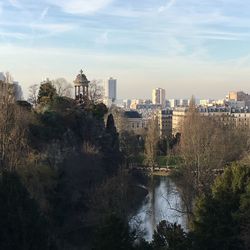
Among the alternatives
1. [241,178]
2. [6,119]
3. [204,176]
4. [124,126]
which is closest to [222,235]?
[241,178]

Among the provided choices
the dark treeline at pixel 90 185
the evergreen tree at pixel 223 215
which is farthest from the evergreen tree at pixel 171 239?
the evergreen tree at pixel 223 215

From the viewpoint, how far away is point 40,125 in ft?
94.6

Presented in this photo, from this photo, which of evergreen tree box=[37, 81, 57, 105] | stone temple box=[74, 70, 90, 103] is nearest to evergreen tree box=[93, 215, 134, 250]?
evergreen tree box=[37, 81, 57, 105]

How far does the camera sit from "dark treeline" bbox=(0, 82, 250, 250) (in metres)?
12.3

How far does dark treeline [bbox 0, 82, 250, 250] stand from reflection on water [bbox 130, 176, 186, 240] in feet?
2.89

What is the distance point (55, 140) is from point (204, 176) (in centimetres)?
892

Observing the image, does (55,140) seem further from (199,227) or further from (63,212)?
(199,227)

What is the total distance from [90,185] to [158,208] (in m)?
5.99

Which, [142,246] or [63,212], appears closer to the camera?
[142,246]

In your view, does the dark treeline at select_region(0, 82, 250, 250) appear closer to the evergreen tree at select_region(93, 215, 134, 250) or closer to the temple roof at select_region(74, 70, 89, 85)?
the evergreen tree at select_region(93, 215, 134, 250)

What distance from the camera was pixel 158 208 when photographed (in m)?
30.6

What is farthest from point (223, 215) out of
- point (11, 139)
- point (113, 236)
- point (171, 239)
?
point (11, 139)

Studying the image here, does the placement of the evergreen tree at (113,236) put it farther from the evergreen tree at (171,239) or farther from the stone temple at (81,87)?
the stone temple at (81,87)

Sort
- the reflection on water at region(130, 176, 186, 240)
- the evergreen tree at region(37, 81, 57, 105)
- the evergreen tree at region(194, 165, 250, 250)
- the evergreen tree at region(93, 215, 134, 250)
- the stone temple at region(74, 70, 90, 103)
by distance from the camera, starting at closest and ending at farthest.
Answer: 1. the evergreen tree at region(93, 215, 134, 250)
2. the evergreen tree at region(194, 165, 250, 250)
3. the reflection on water at region(130, 176, 186, 240)
4. the evergreen tree at region(37, 81, 57, 105)
5. the stone temple at region(74, 70, 90, 103)
